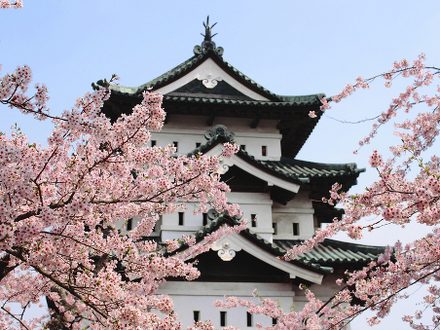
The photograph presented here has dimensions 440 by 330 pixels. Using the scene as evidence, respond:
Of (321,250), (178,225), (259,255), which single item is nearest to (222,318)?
(259,255)

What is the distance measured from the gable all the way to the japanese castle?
0.03 meters

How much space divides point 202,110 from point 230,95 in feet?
4.67

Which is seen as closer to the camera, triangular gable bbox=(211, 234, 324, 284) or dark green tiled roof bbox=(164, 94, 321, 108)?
triangular gable bbox=(211, 234, 324, 284)

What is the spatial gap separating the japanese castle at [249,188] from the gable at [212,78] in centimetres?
3

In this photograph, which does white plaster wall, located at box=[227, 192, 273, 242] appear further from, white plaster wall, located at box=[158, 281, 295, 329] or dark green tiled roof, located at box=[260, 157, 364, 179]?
white plaster wall, located at box=[158, 281, 295, 329]

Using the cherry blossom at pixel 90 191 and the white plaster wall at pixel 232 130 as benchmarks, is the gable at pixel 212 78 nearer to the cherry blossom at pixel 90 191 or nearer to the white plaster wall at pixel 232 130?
the white plaster wall at pixel 232 130

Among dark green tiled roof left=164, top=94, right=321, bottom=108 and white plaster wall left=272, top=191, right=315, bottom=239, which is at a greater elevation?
dark green tiled roof left=164, top=94, right=321, bottom=108

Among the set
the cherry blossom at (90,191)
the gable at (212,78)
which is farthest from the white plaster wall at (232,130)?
the cherry blossom at (90,191)

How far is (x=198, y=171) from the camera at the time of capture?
268 inches

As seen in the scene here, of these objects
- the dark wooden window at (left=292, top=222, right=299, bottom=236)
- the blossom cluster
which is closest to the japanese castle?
the dark wooden window at (left=292, top=222, right=299, bottom=236)

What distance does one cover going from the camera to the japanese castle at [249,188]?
12.8m

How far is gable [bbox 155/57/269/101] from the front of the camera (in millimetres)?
16812

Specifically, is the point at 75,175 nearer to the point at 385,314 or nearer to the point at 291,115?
the point at 385,314

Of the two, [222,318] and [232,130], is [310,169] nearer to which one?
[232,130]
